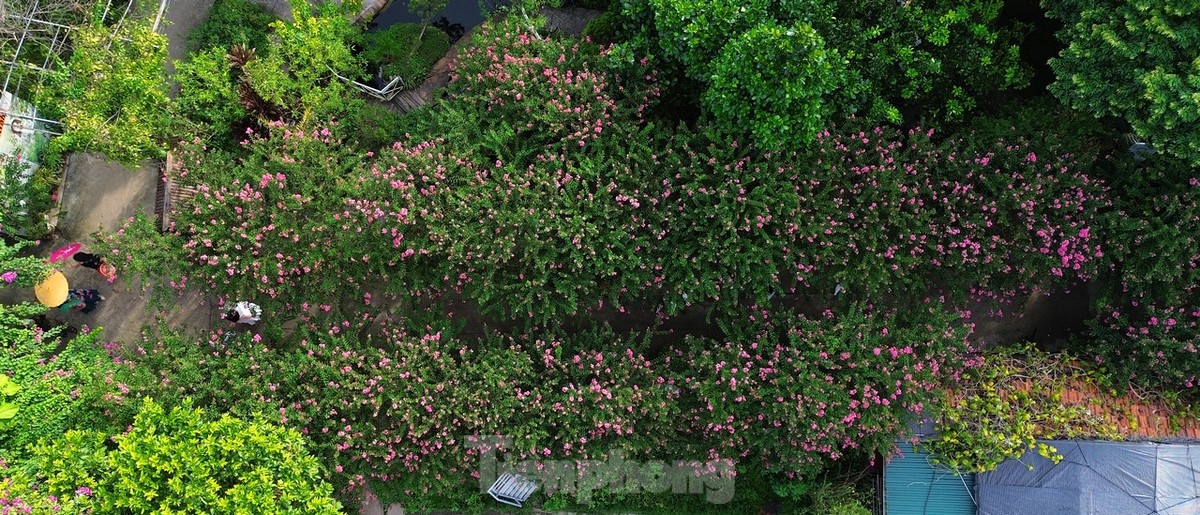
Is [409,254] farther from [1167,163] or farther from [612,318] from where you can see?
[1167,163]

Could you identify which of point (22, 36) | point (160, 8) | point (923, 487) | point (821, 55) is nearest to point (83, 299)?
point (22, 36)

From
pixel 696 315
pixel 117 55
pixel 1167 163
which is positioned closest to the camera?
pixel 1167 163

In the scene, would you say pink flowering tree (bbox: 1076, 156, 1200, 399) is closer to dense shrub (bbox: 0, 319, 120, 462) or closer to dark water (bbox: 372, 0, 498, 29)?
dark water (bbox: 372, 0, 498, 29)

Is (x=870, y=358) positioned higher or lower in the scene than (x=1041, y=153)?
lower

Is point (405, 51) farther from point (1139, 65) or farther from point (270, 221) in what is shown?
point (1139, 65)

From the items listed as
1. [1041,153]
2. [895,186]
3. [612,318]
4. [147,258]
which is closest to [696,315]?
[612,318]

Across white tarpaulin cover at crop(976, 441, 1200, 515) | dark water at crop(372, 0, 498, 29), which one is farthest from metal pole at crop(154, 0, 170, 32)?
white tarpaulin cover at crop(976, 441, 1200, 515)
